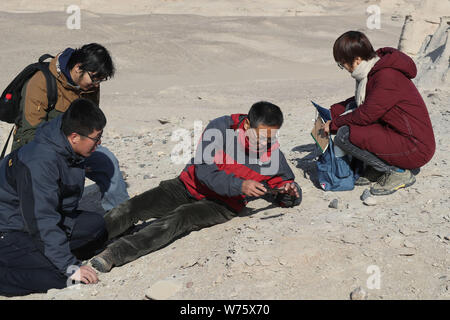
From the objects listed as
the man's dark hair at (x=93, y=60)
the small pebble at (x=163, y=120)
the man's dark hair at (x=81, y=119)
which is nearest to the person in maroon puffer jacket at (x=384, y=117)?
the man's dark hair at (x=93, y=60)

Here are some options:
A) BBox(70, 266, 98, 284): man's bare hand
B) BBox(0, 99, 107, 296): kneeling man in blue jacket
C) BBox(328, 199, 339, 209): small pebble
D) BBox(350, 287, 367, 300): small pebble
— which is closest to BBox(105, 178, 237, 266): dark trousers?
BBox(70, 266, 98, 284): man's bare hand

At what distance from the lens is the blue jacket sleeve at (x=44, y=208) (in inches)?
132

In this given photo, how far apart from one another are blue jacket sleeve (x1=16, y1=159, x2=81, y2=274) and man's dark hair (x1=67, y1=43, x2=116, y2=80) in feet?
3.42

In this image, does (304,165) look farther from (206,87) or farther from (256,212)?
(206,87)

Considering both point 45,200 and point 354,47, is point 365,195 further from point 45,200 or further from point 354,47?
point 45,200

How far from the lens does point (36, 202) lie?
3.35m

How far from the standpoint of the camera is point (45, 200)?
3.37 metres

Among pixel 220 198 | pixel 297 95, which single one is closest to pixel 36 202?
pixel 220 198

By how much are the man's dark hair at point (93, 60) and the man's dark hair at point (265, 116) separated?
1196mm

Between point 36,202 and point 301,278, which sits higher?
point 36,202

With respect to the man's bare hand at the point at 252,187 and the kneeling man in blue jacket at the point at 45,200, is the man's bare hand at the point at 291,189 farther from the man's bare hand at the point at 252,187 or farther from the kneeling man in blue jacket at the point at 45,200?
the kneeling man in blue jacket at the point at 45,200

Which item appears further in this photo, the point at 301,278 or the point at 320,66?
the point at 320,66

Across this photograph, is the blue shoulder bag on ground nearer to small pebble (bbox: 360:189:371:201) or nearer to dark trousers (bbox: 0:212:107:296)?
small pebble (bbox: 360:189:371:201)

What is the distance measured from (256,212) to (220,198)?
366 millimetres
